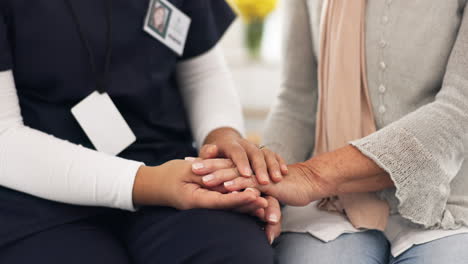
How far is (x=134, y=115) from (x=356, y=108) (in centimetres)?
46

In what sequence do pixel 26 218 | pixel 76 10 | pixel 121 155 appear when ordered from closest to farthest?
pixel 26 218
pixel 76 10
pixel 121 155

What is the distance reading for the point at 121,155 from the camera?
1.19m

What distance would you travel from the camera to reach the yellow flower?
97.1 inches

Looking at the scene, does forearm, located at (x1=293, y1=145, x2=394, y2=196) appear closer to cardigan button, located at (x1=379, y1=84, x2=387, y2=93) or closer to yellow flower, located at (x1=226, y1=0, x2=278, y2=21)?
cardigan button, located at (x1=379, y1=84, x2=387, y2=93)

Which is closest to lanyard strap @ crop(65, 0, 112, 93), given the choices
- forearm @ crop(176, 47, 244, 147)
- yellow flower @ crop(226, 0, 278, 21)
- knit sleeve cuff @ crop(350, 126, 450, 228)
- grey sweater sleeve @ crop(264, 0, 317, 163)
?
forearm @ crop(176, 47, 244, 147)

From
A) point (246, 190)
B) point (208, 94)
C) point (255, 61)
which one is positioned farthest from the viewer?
point (255, 61)

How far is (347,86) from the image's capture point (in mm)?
1123

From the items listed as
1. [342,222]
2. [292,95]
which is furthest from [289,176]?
[292,95]

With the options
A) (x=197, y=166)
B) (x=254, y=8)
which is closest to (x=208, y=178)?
(x=197, y=166)

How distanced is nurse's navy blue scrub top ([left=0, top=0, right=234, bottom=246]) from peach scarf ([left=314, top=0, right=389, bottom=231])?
0.30 metres

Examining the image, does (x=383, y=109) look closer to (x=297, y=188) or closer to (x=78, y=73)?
(x=297, y=188)

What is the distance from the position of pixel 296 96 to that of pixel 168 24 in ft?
1.07

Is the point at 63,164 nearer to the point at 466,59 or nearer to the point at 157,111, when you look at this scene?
the point at 157,111

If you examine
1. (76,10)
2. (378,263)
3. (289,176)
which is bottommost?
(378,263)
